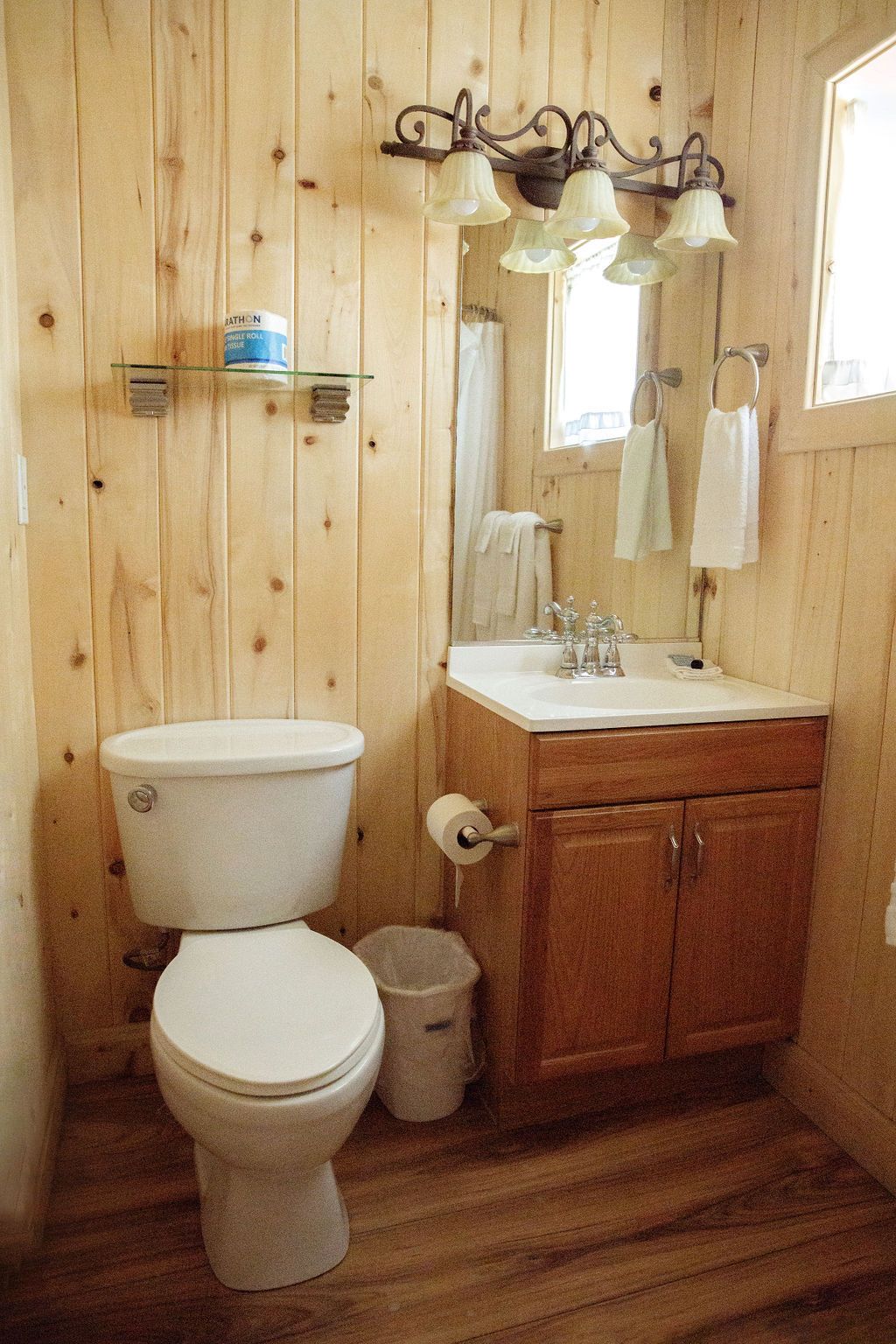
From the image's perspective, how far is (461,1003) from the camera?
5.72 feet

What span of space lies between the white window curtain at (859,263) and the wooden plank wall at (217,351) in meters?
0.43

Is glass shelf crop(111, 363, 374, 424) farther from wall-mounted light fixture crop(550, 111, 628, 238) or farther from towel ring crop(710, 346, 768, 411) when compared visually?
towel ring crop(710, 346, 768, 411)

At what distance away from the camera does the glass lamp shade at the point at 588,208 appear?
5.59 ft

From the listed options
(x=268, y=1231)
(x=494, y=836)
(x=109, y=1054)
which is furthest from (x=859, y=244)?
(x=109, y=1054)

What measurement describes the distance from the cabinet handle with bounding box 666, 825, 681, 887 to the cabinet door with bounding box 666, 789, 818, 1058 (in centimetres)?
2

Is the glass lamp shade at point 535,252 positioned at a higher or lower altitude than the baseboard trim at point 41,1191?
higher

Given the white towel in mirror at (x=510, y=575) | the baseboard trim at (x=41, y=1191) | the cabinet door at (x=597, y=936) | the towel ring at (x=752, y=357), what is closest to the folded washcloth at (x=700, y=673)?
the white towel in mirror at (x=510, y=575)

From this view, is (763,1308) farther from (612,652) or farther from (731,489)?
(731,489)

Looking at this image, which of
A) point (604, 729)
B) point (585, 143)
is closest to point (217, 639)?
point (604, 729)

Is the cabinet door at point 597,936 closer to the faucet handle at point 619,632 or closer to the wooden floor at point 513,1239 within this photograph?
the wooden floor at point 513,1239

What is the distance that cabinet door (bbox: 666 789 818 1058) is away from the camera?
1.68 meters

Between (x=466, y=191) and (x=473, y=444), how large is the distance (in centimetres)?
48

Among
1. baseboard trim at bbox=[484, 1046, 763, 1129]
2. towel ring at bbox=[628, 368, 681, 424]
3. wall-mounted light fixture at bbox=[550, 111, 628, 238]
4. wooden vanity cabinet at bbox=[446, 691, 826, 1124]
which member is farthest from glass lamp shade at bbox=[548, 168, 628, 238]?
baseboard trim at bbox=[484, 1046, 763, 1129]

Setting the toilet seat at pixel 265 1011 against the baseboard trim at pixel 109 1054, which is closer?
the toilet seat at pixel 265 1011
